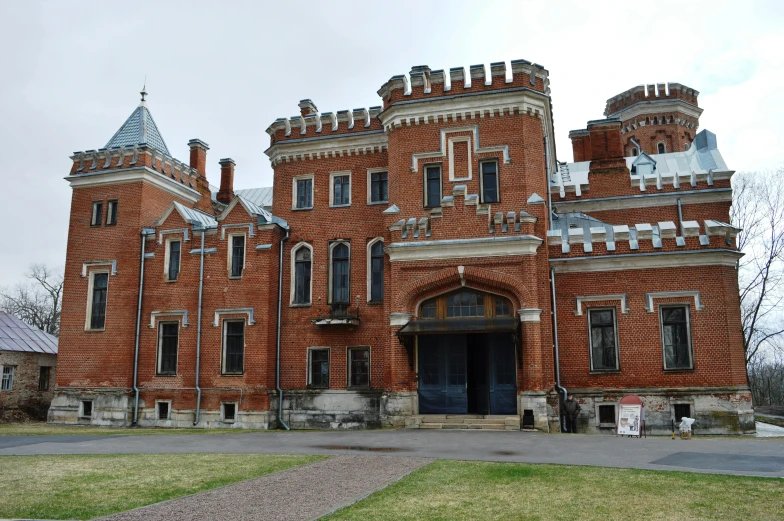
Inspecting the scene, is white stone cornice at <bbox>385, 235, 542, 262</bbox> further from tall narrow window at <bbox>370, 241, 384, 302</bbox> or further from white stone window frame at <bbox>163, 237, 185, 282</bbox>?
white stone window frame at <bbox>163, 237, 185, 282</bbox>

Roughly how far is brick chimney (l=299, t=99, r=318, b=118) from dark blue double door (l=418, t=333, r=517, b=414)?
10580 millimetres

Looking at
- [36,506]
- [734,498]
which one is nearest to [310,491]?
[36,506]

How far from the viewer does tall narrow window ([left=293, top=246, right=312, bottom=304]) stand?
23859 millimetres

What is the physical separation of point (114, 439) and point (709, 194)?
2119 cm

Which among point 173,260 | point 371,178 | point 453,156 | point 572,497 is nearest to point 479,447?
point 572,497

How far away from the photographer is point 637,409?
18188 mm

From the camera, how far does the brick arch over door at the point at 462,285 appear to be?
19.8 metres

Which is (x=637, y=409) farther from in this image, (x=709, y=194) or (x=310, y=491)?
(x=310, y=491)

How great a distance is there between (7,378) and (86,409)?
482cm

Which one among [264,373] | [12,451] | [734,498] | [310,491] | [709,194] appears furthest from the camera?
[709,194]

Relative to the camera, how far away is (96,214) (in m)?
26.0

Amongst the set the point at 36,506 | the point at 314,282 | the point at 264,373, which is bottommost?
the point at 36,506

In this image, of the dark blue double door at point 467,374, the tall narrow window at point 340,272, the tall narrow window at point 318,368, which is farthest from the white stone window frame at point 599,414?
the tall narrow window at point 340,272

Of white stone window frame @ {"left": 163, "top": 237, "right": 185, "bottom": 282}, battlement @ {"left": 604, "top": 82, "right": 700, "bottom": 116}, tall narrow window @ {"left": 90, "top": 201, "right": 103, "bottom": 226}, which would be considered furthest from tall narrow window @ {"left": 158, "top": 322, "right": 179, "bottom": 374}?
battlement @ {"left": 604, "top": 82, "right": 700, "bottom": 116}
